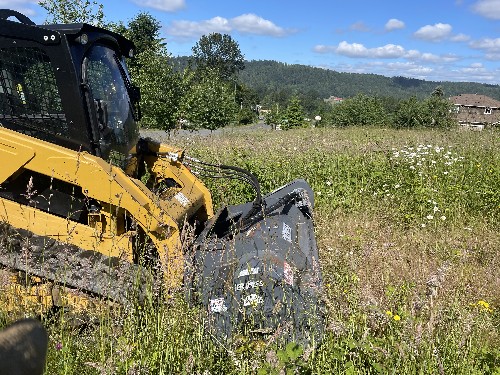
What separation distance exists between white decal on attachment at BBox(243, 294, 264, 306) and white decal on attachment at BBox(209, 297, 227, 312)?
0.76 feet

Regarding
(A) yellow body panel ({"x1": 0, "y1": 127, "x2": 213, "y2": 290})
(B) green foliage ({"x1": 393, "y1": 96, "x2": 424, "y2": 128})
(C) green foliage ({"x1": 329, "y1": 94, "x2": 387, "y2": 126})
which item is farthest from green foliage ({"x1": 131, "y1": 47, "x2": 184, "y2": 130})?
(C) green foliage ({"x1": 329, "y1": 94, "x2": 387, "y2": 126})

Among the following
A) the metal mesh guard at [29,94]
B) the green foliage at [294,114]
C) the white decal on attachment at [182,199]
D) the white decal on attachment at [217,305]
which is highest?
the metal mesh guard at [29,94]

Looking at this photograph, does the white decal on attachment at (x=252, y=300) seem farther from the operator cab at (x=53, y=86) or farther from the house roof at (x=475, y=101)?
the house roof at (x=475, y=101)

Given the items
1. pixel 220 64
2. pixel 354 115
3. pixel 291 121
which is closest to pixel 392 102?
pixel 354 115

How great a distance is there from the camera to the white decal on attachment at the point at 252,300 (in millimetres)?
3045

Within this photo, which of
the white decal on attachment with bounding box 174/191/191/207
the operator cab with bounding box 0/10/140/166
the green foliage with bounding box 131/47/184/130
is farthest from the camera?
the green foliage with bounding box 131/47/184/130

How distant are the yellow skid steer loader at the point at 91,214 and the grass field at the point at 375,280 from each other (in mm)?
327

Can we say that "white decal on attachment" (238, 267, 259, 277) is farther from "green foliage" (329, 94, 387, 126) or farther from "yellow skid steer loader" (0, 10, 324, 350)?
"green foliage" (329, 94, 387, 126)

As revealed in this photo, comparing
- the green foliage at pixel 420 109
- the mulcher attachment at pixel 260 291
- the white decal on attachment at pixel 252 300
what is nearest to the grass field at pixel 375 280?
the mulcher attachment at pixel 260 291

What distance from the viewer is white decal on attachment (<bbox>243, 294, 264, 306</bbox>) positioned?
9.99ft

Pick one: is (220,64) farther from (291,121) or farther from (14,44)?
(14,44)

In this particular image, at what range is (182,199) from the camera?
4.89 metres

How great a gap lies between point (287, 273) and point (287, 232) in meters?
1.10

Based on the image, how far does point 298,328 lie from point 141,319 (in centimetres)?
91
